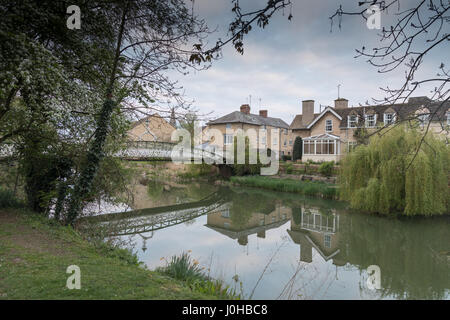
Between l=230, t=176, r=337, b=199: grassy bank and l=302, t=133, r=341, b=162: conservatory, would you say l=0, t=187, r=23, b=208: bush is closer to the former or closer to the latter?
l=230, t=176, r=337, b=199: grassy bank

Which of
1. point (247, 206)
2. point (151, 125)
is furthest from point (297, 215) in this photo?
point (151, 125)

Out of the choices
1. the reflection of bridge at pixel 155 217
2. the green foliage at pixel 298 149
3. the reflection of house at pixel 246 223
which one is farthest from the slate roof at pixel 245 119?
the reflection of house at pixel 246 223

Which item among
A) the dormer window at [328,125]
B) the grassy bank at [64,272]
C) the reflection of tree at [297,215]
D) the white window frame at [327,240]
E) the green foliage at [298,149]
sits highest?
the dormer window at [328,125]

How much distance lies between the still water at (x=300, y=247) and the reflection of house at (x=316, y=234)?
3 cm

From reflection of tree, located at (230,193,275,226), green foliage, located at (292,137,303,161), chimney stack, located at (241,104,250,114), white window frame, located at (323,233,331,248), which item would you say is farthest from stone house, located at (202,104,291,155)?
white window frame, located at (323,233,331,248)

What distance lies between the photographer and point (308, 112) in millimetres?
32938

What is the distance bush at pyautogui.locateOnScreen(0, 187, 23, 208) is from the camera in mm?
8977

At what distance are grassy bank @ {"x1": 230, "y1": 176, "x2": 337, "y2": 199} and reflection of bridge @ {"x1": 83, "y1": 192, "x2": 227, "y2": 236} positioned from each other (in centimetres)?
457

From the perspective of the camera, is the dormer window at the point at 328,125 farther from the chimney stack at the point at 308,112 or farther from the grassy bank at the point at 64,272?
the grassy bank at the point at 64,272

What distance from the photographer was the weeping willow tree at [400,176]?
11969 mm

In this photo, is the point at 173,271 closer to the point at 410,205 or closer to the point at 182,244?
the point at 182,244
